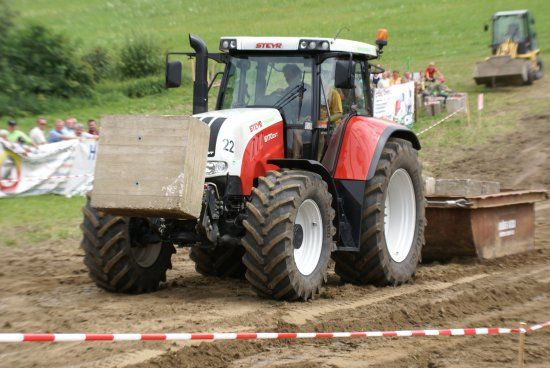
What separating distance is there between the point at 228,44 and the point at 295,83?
828 mm

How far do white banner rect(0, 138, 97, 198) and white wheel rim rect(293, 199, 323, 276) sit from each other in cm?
819

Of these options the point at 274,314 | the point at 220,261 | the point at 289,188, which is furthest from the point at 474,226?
the point at 274,314

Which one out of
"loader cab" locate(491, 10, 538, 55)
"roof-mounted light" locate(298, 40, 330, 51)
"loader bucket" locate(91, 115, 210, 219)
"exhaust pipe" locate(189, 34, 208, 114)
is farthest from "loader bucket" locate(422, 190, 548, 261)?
"loader cab" locate(491, 10, 538, 55)

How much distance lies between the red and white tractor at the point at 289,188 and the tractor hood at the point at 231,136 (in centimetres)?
1

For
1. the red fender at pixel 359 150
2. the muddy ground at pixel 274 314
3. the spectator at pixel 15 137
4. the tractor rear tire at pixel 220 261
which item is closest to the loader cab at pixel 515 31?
the spectator at pixel 15 137

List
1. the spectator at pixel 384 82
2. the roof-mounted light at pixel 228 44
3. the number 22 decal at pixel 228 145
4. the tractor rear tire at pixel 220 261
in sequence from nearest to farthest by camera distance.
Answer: the number 22 decal at pixel 228 145 < the roof-mounted light at pixel 228 44 < the tractor rear tire at pixel 220 261 < the spectator at pixel 384 82

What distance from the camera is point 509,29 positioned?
32.2m

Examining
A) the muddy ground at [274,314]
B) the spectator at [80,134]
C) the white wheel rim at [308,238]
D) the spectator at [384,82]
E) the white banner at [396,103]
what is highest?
the spectator at [384,82]

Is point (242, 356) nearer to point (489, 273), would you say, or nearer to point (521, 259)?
point (489, 273)

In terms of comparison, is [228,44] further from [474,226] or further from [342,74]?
[474,226]

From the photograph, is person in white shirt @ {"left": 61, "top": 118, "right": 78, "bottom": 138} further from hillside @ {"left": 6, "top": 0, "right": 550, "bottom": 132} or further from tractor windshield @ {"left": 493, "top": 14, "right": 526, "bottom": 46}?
tractor windshield @ {"left": 493, "top": 14, "right": 526, "bottom": 46}

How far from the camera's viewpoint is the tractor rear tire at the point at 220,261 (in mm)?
10117

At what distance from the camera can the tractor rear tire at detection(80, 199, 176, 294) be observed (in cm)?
864

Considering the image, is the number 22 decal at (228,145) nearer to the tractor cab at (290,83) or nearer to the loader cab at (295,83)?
the tractor cab at (290,83)
